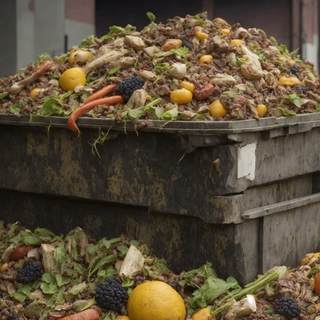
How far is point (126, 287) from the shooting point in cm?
521

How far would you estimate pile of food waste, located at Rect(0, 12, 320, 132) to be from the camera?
5.55 m

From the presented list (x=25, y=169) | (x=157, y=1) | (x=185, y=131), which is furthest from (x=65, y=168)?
(x=157, y=1)

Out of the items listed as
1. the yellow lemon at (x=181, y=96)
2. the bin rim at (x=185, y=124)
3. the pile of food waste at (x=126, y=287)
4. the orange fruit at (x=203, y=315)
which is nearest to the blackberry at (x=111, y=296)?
the pile of food waste at (x=126, y=287)

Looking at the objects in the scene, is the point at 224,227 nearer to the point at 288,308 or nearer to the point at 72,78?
the point at 288,308

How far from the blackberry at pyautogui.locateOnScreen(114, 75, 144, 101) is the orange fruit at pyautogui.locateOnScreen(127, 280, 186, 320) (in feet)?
5.15

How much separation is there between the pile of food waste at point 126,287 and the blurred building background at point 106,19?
5.14m

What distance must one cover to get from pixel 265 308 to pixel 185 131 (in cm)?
139

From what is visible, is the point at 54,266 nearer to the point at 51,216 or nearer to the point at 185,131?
the point at 51,216

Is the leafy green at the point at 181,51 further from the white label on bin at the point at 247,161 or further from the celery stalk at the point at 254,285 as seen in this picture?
the celery stalk at the point at 254,285

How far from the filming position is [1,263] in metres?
5.81

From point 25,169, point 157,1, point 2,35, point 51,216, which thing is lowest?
point 51,216

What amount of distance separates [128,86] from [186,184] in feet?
3.23

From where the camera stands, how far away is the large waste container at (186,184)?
17.0ft

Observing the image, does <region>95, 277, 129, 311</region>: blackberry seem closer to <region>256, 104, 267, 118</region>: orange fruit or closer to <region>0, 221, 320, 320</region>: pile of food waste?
<region>0, 221, 320, 320</region>: pile of food waste
